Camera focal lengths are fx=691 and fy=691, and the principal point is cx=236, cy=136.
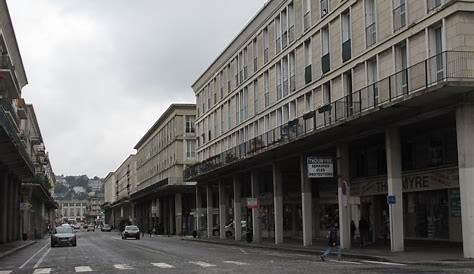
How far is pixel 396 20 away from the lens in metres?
30.8

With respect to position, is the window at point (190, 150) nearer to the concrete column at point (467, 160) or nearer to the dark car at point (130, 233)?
the dark car at point (130, 233)

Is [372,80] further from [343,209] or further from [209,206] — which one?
[209,206]

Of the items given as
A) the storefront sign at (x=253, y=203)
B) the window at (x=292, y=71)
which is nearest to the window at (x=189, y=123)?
the storefront sign at (x=253, y=203)

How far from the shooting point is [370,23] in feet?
110

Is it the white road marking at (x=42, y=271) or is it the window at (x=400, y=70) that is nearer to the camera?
the white road marking at (x=42, y=271)

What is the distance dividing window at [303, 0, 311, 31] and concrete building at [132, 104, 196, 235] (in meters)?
45.6

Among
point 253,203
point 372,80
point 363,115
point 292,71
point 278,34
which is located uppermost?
point 278,34

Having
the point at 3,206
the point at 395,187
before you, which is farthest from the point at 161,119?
the point at 395,187

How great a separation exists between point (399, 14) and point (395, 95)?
3877 millimetres

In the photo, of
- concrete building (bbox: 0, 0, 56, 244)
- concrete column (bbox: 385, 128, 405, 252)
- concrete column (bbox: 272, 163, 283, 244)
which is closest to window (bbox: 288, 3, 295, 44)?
concrete column (bbox: 272, 163, 283, 244)

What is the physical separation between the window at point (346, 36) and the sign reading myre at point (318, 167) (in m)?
5.56

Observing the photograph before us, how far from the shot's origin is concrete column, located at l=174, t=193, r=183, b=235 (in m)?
92.6

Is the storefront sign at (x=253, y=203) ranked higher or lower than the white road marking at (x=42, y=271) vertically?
higher

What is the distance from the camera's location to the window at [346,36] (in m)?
35.8
